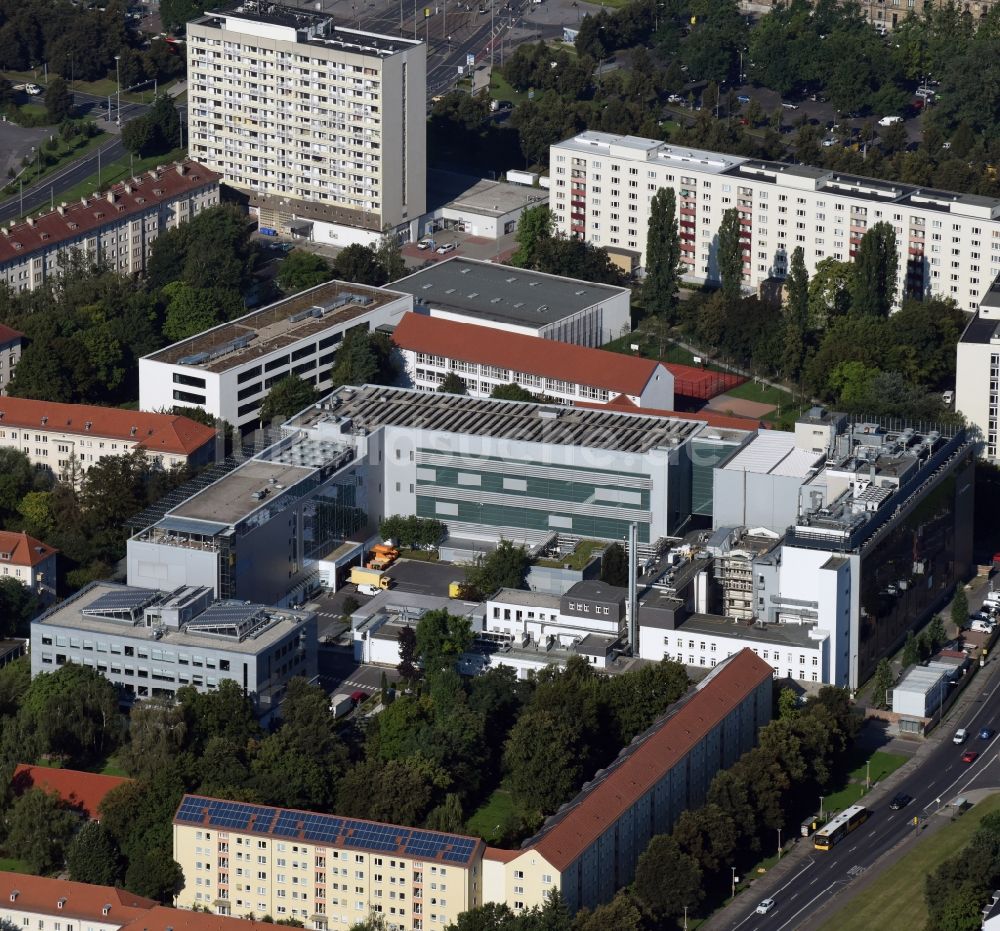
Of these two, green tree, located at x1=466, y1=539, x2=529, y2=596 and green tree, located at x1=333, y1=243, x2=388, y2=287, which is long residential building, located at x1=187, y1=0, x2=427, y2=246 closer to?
green tree, located at x1=333, y1=243, x2=388, y2=287

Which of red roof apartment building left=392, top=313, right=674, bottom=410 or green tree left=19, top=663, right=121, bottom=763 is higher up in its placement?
red roof apartment building left=392, top=313, right=674, bottom=410

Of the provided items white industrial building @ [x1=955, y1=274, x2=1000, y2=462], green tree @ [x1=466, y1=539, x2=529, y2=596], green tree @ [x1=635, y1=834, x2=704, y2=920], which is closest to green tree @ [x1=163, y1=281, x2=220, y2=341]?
green tree @ [x1=466, y1=539, x2=529, y2=596]

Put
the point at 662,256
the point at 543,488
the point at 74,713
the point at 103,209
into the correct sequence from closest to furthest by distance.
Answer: the point at 74,713, the point at 543,488, the point at 662,256, the point at 103,209

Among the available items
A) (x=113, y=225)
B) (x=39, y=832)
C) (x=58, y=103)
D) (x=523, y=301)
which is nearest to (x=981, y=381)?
(x=523, y=301)

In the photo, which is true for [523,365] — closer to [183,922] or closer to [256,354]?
[256,354]

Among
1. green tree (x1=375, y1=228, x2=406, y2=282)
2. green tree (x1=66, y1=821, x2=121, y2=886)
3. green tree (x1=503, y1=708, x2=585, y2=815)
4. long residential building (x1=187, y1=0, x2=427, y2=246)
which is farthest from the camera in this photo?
long residential building (x1=187, y1=0, x2=427, y2=246)

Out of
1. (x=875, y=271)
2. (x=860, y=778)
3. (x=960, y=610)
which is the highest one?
(x=875, y=271)

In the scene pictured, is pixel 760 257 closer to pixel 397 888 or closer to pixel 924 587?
pixel 924 587

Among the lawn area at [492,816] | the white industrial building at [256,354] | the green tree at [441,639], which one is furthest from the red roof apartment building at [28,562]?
the lawn area at [492,816]
